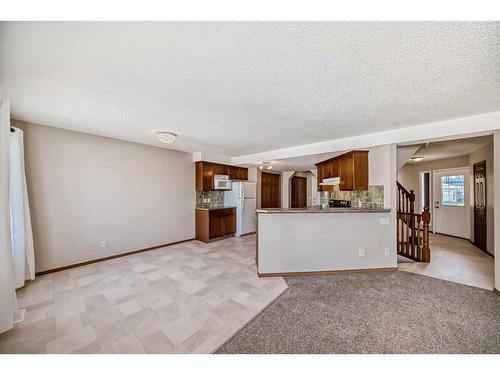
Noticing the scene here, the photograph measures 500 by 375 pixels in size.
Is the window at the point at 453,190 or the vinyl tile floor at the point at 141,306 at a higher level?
the window at the point at 453,190

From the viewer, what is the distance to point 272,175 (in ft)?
23.7

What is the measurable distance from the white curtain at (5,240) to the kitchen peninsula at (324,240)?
2756 millimetres

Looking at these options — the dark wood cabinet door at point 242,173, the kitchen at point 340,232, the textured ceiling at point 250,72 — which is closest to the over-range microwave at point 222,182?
the dark wood cabinet door at point 242,173

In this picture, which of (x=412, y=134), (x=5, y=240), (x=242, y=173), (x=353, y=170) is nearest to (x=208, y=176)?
(x=242, y=173)

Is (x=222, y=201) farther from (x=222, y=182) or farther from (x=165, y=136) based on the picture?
(x=165, y=136)

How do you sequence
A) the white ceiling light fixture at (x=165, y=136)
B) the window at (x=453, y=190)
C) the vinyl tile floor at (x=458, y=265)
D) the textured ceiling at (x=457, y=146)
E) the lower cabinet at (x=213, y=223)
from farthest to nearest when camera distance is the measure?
the window at (x=453, y=190), the lower cabinet at (x=213, y=223), the textured ceiling at (x=457, y=146), the white ceiling light fixture at (x=165, y=136), the vinyl tile floor at (x=458, y=265)

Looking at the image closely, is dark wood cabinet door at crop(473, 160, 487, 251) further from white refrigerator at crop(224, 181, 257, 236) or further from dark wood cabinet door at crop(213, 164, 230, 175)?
dark wood cabinet door at crop(213, 164, 230, 175)

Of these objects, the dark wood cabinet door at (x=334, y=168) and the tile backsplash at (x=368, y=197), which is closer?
the tile backsplash at (x=368, y=197)

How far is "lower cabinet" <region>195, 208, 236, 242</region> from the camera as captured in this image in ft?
16.4

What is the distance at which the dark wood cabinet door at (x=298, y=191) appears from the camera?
8172 millimetres

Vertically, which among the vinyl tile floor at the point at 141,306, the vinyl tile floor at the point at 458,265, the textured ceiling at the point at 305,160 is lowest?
the vinyl tile floor at the point at 458,265

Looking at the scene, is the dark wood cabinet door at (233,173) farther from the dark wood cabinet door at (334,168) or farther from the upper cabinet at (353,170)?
the upper cabinet at (353,170)
